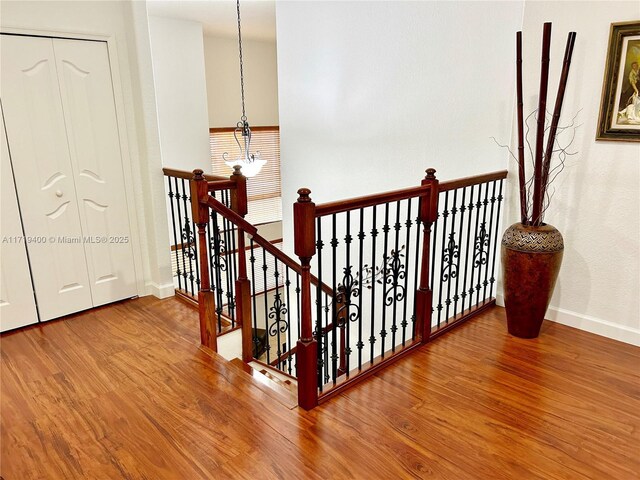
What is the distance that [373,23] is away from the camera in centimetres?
428

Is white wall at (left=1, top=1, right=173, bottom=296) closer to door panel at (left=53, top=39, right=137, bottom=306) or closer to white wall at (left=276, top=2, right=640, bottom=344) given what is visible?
door panel at (left=53, top=39, right=137, bottom=306)

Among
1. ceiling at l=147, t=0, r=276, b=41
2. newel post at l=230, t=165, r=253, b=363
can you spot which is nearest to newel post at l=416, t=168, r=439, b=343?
newel post at l=230, t=165, r=253, b=363

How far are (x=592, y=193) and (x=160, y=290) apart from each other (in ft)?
10.7

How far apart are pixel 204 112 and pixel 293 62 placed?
2.11 meters

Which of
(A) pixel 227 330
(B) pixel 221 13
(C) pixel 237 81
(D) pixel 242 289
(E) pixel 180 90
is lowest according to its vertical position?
(A) pixel 227 330

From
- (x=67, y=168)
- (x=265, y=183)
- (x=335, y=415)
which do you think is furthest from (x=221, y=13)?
(x=335, y=415)

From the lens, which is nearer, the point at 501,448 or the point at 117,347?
the point at 501,448

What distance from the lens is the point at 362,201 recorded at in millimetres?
2311

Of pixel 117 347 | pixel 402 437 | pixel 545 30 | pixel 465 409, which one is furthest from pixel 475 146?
pixel 117 347

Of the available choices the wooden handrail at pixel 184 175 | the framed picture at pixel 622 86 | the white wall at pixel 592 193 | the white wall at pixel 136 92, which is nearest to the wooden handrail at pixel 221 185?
the wooden handrail at pixel 184 175

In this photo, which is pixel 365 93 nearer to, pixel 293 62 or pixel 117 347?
pixel 293 62

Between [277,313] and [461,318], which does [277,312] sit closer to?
[277,313]

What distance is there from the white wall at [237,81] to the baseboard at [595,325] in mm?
5768

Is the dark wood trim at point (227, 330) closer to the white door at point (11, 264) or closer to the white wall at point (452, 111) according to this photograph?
the white door at point (11, 264)
